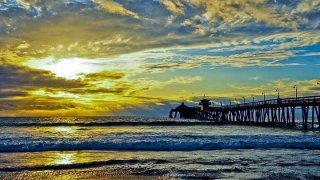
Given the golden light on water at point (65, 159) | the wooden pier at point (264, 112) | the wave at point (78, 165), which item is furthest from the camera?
the wooden pier at point (264, 112)

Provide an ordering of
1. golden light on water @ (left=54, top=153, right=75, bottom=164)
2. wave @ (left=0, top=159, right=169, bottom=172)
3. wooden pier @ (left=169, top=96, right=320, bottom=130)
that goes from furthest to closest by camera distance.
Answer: wooden pier @ (left=169, top=96, right=320, bottom=130)
golden light on water @ (left=54, top=153, right=75, bottom=164)
wave @ (left=0, top=159, right=169, bottom=172)

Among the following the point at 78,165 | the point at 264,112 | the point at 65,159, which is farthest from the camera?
the point at 264,112

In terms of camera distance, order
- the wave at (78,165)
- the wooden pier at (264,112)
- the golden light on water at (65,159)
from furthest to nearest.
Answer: the wooden pier at (264,112), the golden light on water at (65,159), the wave at (78,165)

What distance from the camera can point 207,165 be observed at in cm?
1712

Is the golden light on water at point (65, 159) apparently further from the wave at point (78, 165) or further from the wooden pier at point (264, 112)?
the wooden pier at point (264, 112)

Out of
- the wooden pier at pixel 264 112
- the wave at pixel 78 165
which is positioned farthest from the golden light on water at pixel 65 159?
the wooden pier at pixel 264 112

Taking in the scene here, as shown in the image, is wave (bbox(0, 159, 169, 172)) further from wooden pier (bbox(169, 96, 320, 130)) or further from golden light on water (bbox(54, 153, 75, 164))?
wooden pier (bbox(169, 96, 320, 130))

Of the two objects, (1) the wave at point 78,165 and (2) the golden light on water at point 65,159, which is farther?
(2) the golden light on water at point 65,159

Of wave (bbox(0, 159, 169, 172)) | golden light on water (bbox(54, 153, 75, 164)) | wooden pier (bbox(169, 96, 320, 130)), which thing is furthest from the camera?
wooden pier (bbox(169, 96, 320, 130))

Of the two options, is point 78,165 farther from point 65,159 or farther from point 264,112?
point 264,112

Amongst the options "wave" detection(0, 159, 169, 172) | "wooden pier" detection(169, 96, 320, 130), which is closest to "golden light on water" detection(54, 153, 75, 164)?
"wave" detection(0, 159, 169, 172)

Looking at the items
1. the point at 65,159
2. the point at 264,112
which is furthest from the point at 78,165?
the point at 264,112

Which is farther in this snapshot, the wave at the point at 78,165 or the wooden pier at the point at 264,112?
the wooden pier at the point at 264,112

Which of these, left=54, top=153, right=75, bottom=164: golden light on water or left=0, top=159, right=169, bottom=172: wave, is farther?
left=54, top=153, right=75, bottom=164: golden light on water
